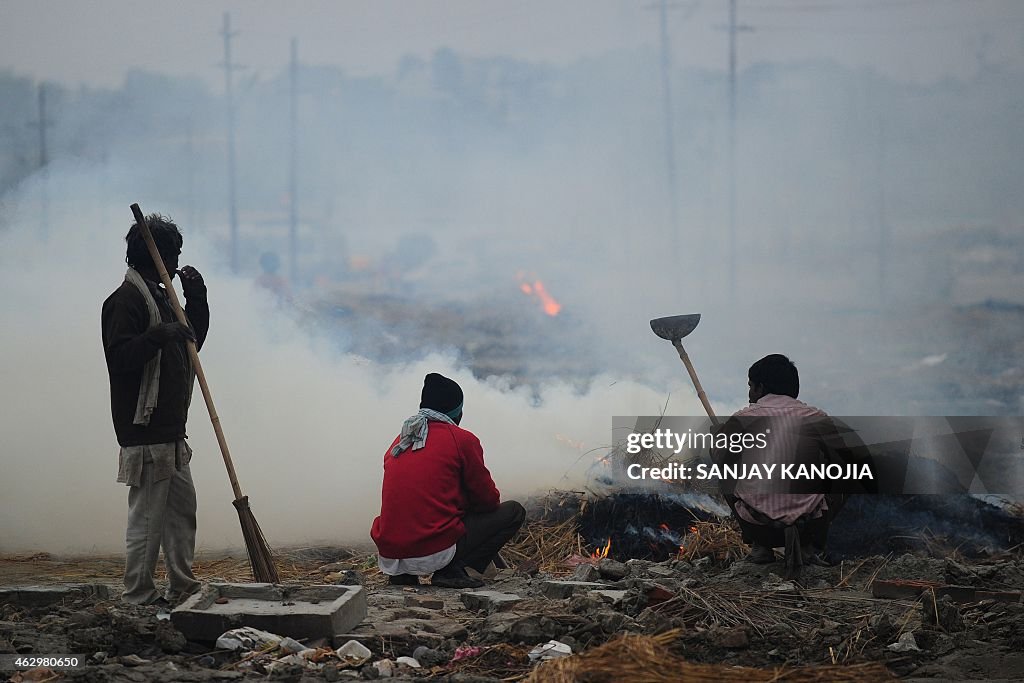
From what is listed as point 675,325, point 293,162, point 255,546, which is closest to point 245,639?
point 255,546

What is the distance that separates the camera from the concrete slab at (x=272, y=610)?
4.17 m

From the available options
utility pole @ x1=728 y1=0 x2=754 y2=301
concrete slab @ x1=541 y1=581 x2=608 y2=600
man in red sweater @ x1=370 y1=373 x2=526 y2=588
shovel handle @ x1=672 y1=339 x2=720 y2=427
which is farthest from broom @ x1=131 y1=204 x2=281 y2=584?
utility pole @ x1=728 y1=0 x2=754 y2=301

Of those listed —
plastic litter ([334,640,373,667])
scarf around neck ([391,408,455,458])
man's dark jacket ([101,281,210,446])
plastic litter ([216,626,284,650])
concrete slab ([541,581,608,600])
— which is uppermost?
man's dark jacket ([101,281,210,446])

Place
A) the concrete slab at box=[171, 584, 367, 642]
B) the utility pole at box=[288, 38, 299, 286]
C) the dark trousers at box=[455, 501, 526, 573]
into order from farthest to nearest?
the utility pole at box=[288, 38, 299, 286]
the dark trousers at box=[455, 501, 526, 573]
the concrete slab at box=[171, 584, 367, 642]

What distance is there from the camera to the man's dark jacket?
15.6 feet

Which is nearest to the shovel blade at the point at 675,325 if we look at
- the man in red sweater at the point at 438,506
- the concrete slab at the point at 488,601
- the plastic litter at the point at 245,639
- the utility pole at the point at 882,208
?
the man in red sweater at the point at 438,506

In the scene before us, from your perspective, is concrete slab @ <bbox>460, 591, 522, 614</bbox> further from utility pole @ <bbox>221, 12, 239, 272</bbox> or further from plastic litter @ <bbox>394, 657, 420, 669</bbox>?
utility pole @ <bbox>221, 12, 239, 272</bbox>

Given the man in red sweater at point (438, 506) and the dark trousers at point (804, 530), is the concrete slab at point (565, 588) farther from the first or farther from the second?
the dark trousers at point (804, 530)

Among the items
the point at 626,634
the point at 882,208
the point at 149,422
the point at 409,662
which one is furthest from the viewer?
the point at 882,208

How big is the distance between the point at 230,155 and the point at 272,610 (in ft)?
17.4

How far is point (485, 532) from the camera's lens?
5.85 m

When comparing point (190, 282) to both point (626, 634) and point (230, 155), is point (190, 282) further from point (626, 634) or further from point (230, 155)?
point (230, 155)

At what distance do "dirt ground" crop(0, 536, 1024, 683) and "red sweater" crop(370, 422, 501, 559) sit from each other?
0.27 meters

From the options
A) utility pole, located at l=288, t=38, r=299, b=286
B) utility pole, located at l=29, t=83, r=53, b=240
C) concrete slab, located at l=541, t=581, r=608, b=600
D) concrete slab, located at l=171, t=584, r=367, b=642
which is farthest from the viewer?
utility pole, located at l=288, t=38, r=299, b=286
